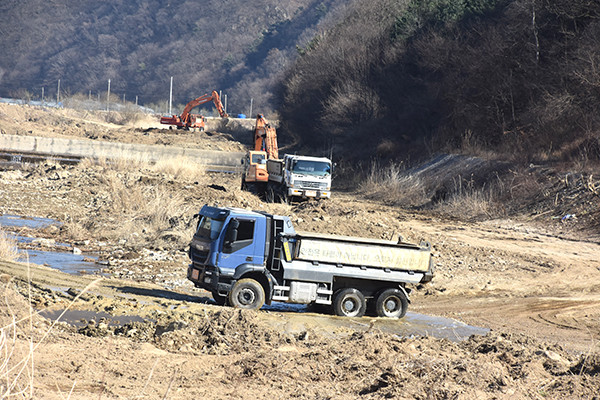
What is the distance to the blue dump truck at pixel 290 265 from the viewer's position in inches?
545

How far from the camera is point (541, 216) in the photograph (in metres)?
28.7

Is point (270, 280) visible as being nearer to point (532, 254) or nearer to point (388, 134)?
Answer: point (532, 254)

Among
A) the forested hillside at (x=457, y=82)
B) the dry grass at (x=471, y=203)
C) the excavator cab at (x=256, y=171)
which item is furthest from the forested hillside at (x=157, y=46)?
the dry grass at (x=471, y=203)

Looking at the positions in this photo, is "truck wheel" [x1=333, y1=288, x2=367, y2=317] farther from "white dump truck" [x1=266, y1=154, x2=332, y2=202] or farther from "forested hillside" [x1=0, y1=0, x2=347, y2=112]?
"forested hillside" [x1=0, y1=0, x2=347, y2=112]

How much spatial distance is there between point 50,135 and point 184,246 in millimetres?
54147

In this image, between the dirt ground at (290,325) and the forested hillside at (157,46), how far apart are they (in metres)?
119

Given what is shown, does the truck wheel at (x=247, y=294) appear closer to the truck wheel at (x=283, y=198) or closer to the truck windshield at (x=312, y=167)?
the truck wheel at (x=283, y=198)

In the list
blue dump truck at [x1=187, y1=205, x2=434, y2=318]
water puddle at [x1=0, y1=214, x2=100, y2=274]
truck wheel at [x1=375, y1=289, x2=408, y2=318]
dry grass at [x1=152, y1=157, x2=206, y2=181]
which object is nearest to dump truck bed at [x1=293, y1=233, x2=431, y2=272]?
blue dump truck at [x1=187, y1=205, x2=434, y2=318]

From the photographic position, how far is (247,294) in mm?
13906

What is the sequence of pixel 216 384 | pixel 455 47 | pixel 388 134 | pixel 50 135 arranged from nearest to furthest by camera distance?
1. pixel 216 384
2. pixel 455 47
3. pixel 388 134
4. pixel 50 135

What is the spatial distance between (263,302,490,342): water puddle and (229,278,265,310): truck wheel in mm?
695

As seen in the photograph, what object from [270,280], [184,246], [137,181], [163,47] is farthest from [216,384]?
[163,47]

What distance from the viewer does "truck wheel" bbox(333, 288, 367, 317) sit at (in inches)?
566

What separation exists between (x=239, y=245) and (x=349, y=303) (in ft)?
8.40
